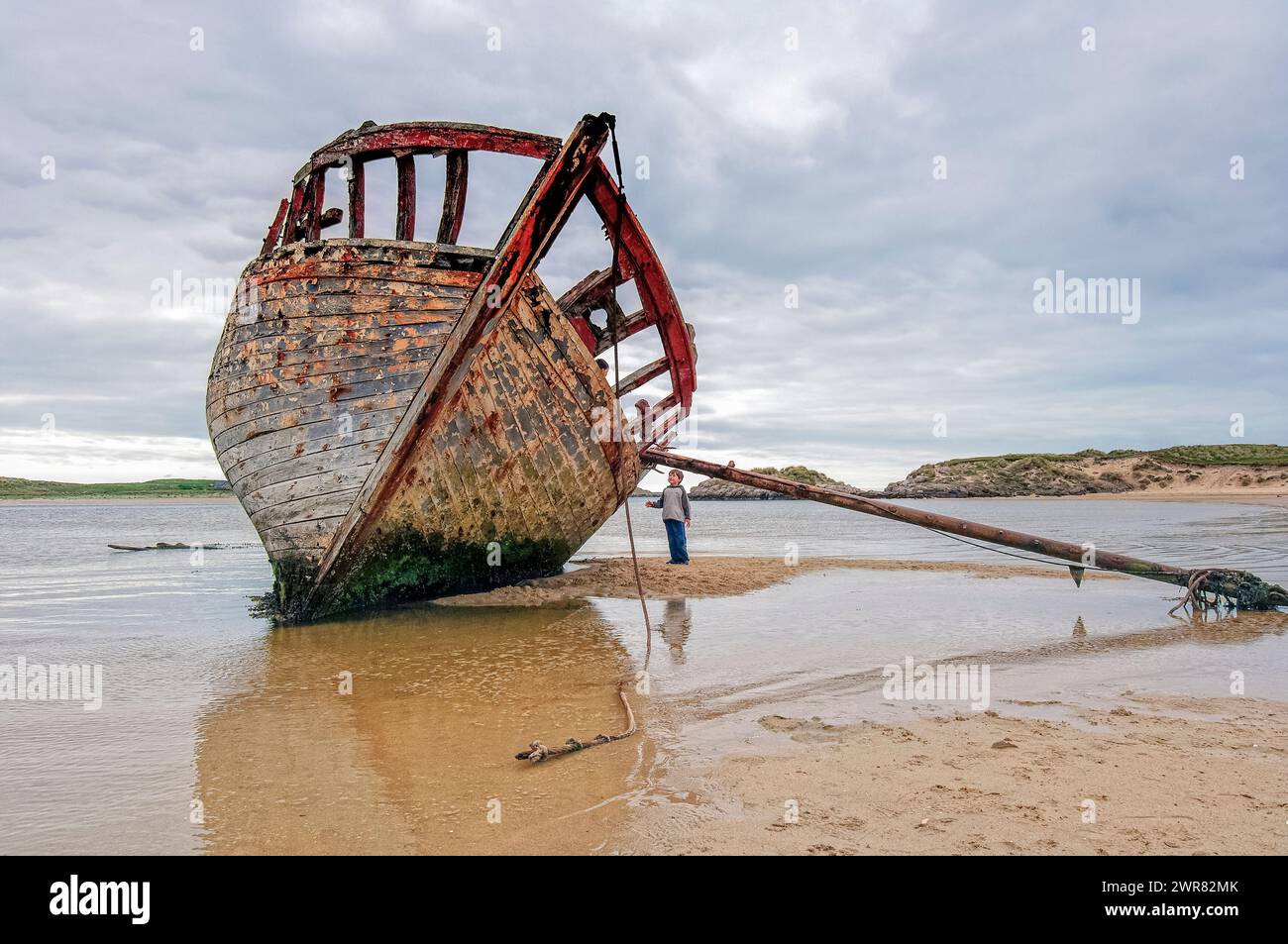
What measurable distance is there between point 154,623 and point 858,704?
6528 millimetres

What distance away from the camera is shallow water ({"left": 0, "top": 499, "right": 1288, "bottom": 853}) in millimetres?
2797

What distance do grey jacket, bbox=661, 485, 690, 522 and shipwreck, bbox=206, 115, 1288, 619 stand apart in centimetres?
335

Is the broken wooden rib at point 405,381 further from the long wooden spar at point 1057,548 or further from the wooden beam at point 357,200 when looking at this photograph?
the long wooden spar at point 1057,548

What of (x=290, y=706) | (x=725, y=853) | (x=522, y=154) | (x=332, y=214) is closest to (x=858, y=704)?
(x=725, y=853)

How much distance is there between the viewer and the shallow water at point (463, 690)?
9.18 feet

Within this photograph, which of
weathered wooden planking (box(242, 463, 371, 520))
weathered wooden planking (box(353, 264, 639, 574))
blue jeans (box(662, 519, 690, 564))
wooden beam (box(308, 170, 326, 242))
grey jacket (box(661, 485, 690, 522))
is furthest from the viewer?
blue jeans (box(662, 519, 690, 564))

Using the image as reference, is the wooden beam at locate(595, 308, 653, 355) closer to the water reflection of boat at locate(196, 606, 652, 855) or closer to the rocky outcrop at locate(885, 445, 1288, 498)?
the water reflection of boat at locate(196, 606, 652, 855)

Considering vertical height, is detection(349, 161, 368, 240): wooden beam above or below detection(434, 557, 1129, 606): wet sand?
above

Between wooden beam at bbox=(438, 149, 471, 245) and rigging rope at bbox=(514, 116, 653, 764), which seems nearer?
rigging rope at bbox=(514, 116, 653, 764)

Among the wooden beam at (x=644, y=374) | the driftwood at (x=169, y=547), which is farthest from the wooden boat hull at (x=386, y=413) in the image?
the driftwood at (x=169, y=547)

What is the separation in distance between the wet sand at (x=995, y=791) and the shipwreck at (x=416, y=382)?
3.92 metres

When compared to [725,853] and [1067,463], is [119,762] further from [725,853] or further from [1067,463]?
[1067,463]

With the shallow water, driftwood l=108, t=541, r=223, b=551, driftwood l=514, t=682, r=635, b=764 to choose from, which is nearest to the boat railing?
the shallow water
